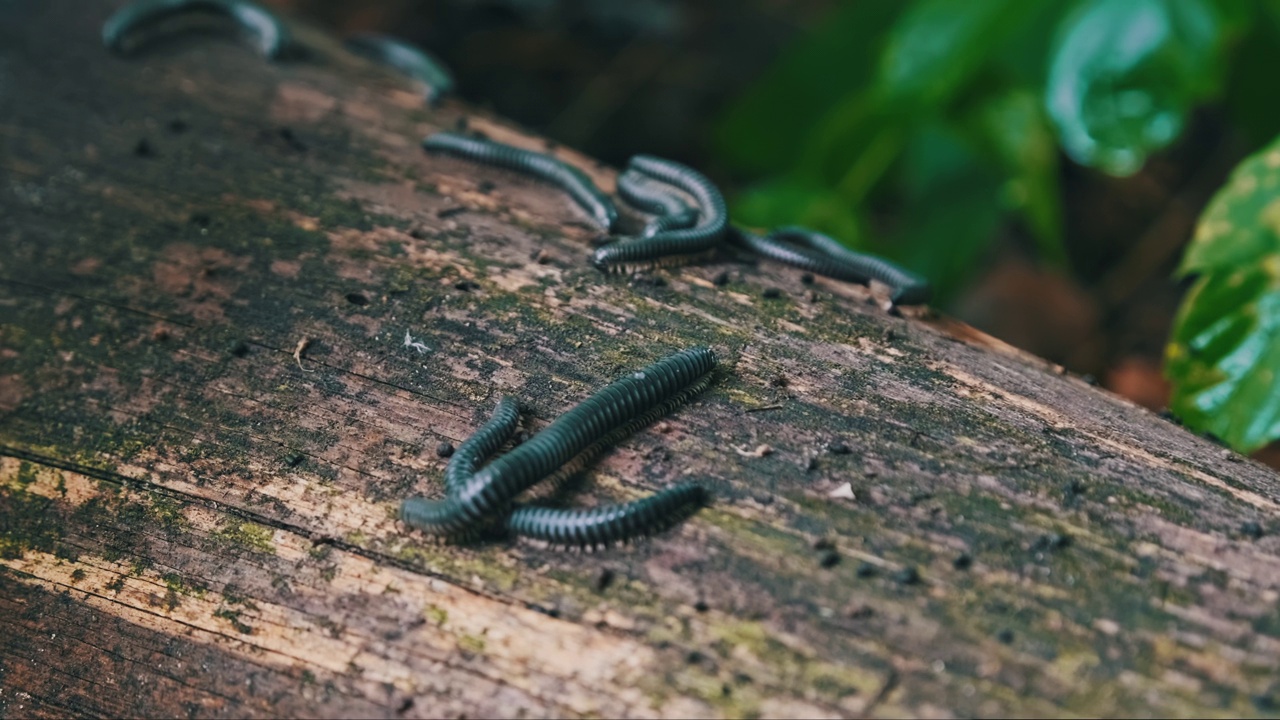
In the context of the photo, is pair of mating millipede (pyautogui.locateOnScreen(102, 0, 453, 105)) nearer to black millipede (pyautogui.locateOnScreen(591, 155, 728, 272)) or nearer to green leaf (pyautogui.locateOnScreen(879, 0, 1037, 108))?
black millipede (pyautogui.locateOnScreen(591, 155, 728, 272))

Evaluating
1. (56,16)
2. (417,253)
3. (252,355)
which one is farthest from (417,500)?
(56,16)

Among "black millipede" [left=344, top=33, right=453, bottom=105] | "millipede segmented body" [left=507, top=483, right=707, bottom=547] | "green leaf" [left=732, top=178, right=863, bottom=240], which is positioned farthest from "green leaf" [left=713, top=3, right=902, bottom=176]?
"millipede segmented body" [left=507, top=483, right=707, bottom=547]

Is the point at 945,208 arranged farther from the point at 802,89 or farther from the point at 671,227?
the point at 671,227

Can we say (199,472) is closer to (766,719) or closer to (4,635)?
(4,635)

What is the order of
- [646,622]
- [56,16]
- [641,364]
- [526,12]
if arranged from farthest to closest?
[526,12] → [56,16] → [641,364] → [646,622]

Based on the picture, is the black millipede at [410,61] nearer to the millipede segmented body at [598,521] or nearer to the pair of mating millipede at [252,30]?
the pair of mating millipede at [252,30]
